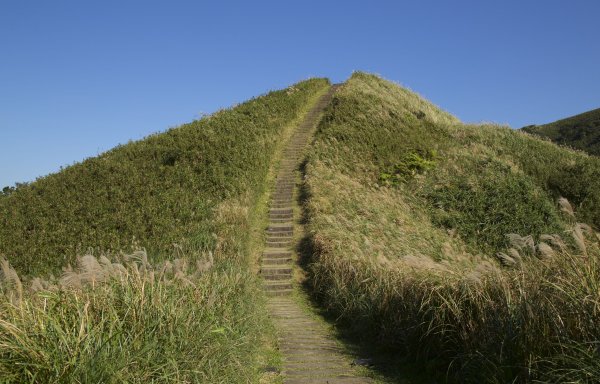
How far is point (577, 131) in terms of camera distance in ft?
267

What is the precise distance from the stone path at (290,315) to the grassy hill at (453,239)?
866 mm

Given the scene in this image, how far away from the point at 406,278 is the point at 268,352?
9.46ft

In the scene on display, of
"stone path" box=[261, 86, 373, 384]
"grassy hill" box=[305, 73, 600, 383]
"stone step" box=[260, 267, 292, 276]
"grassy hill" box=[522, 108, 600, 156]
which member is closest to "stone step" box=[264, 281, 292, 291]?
"stone path" box=[261, 86, 373, 384]

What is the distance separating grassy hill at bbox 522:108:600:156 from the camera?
71.5 m

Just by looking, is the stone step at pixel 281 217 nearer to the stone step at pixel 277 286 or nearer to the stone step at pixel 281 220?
the stone step at pixel 281 220

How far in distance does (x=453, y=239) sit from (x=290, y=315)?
482 inches

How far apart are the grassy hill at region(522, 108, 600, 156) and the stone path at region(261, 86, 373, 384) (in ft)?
182

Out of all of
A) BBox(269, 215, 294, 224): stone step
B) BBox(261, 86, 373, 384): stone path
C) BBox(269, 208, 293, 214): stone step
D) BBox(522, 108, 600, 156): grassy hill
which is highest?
BBox(522, 108, 600, 156): grassy hill

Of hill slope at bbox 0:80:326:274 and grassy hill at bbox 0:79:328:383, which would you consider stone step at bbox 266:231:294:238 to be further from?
hill slope at bbox 0:80:326:274

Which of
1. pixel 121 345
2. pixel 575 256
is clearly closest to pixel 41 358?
pixel 121 345

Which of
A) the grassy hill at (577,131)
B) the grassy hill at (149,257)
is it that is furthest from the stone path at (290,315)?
the grassy hill at (577,131)

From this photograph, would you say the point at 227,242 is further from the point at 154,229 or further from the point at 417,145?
the point at 417,145

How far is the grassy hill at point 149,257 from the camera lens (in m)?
4.59

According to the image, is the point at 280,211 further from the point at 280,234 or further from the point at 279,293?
the point at 279,293
